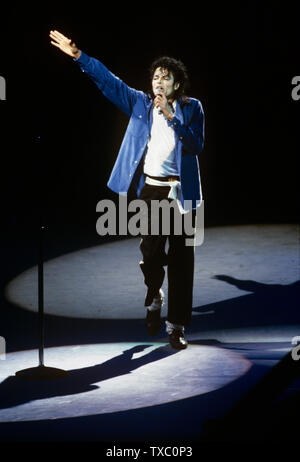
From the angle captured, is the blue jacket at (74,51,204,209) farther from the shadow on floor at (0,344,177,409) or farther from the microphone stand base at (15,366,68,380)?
the microphone stand base at (15,366,68,380)

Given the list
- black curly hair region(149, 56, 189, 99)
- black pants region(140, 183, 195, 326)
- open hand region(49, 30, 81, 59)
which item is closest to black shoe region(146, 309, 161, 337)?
black pants region(140, 183, 195, 326)

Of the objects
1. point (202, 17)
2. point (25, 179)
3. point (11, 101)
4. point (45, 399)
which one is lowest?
point (45, 399)

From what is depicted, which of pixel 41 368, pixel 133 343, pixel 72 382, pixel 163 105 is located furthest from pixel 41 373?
pixel 163 105

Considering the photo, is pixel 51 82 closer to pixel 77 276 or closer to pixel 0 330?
pixel 77 276

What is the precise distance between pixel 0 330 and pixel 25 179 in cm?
537

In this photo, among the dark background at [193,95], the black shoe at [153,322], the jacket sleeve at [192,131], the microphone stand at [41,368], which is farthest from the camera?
the dark background at [193,95]

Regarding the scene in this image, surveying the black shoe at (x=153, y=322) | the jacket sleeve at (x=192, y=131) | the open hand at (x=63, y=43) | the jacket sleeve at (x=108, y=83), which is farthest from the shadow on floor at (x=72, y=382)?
the open hand at (x=63, y=43)

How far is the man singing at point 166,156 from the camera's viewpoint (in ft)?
16.3

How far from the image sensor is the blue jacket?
4934mm

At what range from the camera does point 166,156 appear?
5023 mm

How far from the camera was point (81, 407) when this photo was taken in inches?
155

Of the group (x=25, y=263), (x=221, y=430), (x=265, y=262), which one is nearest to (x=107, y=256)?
(x=25, y=263)

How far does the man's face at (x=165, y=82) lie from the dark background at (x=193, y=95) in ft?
13.1

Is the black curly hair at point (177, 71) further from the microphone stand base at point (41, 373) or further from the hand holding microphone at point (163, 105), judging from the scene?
the microphone stand base at point (41, 373)
